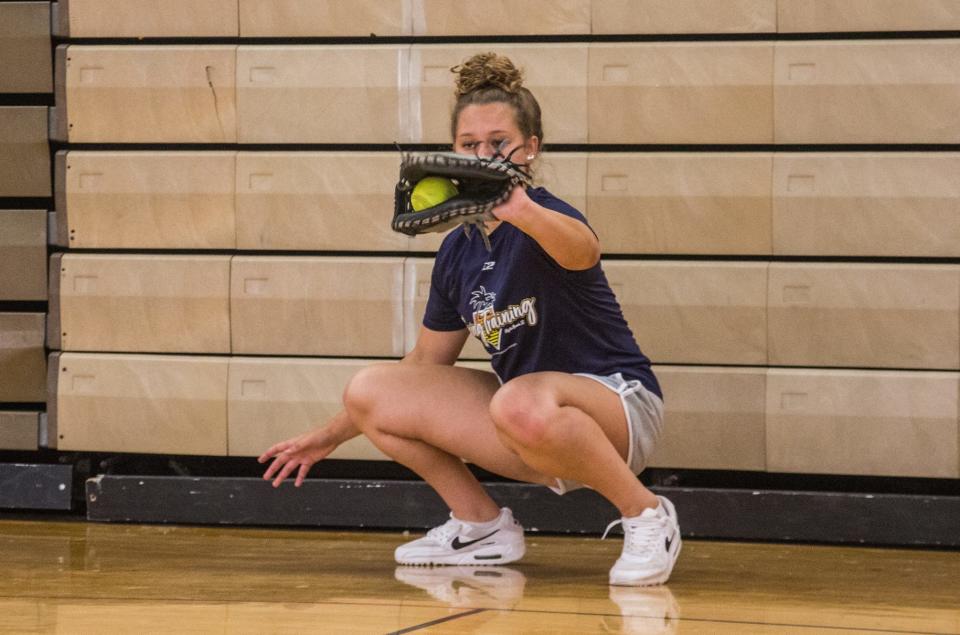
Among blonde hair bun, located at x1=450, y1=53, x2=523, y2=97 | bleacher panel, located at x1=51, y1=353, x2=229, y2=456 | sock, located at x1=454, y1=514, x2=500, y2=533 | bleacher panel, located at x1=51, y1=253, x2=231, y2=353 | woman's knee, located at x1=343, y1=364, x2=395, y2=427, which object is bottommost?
sock, located at x1=454, y1=514, x2=500, y2=533

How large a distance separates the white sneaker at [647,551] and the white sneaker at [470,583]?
0.64 ft

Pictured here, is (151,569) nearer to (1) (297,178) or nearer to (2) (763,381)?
(1) (297,178)

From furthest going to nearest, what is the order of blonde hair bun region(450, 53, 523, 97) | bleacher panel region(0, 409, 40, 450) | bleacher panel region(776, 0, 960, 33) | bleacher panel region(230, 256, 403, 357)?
bleacher panel region(0, 409, 40, 450) → bleacher panel region(230, 256, 403, 357) → bleacher panel region(776, 0, 960, 33) → blonde hair bun region(450, 53, 523, 97)

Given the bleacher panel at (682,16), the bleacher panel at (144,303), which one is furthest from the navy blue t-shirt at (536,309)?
the bleacher panel at (144,303)

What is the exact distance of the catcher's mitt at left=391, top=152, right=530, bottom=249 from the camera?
2.15m

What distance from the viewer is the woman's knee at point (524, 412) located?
2355 millimetres

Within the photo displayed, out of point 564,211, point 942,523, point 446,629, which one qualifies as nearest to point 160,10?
point 564,211

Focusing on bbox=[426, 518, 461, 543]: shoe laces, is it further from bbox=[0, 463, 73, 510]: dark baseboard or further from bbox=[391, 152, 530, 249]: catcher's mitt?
bbox=[0, 463, 73, 510]: dark baseboard

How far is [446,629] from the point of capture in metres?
1.96

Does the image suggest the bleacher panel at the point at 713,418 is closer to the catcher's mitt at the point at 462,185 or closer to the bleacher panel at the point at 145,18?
the catcher's mitt at the point at 462,185

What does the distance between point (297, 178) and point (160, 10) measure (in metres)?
0.56

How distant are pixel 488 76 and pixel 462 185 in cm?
36

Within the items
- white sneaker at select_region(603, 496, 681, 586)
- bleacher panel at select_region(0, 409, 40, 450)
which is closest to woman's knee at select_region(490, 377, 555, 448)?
white sneaker at select_region(603, 496, 681, 586)

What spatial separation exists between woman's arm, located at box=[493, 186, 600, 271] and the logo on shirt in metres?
0.14
